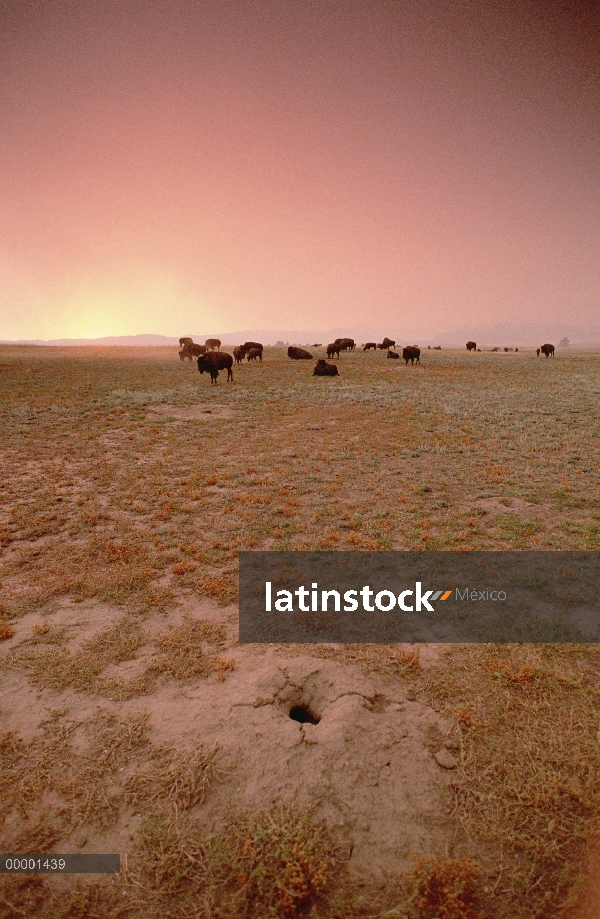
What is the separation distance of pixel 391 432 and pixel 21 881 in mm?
17133

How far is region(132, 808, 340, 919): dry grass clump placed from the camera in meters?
3.48

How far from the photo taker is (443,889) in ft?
11.4

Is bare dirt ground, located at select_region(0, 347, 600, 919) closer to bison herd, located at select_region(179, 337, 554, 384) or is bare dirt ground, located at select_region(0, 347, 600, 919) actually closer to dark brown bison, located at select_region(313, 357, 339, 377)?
bison herd, located at select_region(179, 337, 554, 384)

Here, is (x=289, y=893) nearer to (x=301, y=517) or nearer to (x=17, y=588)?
(x=17, y=588)

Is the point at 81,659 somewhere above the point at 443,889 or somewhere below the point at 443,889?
above

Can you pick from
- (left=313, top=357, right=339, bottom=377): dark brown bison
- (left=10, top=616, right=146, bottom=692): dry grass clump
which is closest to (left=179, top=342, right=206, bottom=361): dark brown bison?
(left=313, top=357, right=339, bottom=377): dark brown bison

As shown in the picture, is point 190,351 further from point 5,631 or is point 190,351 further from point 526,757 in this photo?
point 526,757

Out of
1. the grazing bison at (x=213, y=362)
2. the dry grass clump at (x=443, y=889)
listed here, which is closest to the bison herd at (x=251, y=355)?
the grazing bison at (x=213, y=362)

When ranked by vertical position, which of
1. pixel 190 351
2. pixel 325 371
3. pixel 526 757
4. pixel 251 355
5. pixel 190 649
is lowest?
pixel 526 757

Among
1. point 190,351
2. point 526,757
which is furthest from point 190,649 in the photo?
point 190,351

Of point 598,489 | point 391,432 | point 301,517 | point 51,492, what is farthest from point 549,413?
point 51,492

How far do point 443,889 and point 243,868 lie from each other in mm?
1715

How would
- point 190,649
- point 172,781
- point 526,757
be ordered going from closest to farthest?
point 172,781, point 526,757, point 190,649

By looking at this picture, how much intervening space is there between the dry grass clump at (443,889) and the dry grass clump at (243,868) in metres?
0.68
